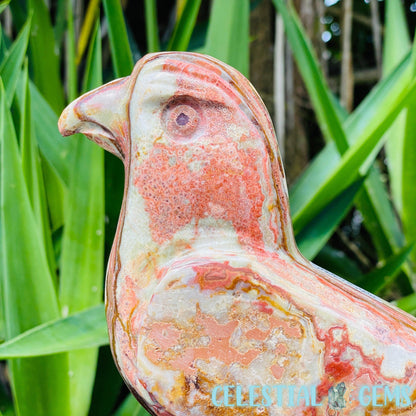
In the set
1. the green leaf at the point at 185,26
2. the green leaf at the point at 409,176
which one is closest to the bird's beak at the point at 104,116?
the green leaf at the point at 185,26

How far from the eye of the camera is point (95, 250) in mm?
539

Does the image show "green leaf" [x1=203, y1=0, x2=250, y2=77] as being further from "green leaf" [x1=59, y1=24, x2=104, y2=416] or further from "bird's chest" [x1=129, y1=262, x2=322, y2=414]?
"bird's chest" [x1=129, y1=262, x2=322, y2=414]

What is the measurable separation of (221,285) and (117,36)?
13.9 inches

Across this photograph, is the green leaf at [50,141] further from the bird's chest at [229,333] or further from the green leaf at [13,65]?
the bird's chest at [229,333]

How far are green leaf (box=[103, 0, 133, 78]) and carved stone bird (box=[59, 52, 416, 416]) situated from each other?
23cm

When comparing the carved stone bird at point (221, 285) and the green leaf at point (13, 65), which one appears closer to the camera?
the carved stone bird at point (221, 285)

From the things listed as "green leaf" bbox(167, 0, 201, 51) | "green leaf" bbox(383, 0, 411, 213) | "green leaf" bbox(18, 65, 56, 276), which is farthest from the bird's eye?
"green leaf" bbox(383, 0, 411, 213)

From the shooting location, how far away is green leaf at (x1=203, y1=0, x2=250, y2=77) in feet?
2.01

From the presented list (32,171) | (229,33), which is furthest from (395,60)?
(32,171)

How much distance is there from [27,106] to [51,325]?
233 mm

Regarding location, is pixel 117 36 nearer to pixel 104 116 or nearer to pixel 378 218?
pixel 104 116

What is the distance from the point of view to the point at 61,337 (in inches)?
16.5

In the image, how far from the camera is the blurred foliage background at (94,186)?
450mm

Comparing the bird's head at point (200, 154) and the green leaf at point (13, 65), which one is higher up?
the green leaf at point (13, 65)
